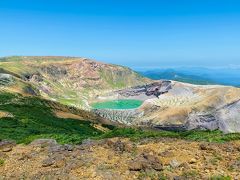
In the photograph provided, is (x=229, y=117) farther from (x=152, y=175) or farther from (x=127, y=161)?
(x=152, y=175)

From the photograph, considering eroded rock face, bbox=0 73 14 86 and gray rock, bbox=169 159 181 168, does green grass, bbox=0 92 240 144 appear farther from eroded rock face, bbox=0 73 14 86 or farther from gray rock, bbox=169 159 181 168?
eroded rock face, bbox=0 73 14 86

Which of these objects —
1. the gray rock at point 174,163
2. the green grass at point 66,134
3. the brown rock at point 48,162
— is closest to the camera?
the gray rock at point 174,163

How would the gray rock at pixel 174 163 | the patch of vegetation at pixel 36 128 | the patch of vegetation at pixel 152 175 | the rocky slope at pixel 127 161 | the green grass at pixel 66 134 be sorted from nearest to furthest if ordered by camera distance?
the patch of vegetation at pixel 152 175, the rocky slope at pixel 127 161, the gray rock at pixel 174 163, the green grass at pixel 66 134, the patch of vegetation at pixel 36 128

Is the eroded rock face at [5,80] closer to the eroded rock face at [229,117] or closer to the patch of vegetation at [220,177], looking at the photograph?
the eroded rock face at [229,117]

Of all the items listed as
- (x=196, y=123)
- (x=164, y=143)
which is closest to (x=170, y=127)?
(x=196, y=123)

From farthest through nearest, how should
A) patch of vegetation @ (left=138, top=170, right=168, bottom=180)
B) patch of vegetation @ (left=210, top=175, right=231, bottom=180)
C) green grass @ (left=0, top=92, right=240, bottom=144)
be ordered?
green grass @ (left=0, top=92, right=240, bottom=144) < patch of vegetation @ (left=138, top=170, right=168, bottom=180) < patch of vegetation @ (left=210, top=175, right=231, bottom=180)

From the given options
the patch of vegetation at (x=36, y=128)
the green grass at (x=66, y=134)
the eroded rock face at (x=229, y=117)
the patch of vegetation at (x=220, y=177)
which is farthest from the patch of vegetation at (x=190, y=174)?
the eroded rock face at (x=229, y=117)

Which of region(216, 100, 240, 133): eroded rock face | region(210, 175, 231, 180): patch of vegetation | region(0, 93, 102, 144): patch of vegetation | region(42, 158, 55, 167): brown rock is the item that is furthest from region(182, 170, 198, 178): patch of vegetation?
region(216, 100, 240, 133): eroded rock face

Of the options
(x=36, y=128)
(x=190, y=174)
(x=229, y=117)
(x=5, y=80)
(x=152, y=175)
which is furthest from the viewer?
(x=229, y=117)

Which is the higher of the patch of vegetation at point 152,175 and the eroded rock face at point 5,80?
the patch of vegetation at point 152,175

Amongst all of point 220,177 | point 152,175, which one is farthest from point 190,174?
point 152,175
